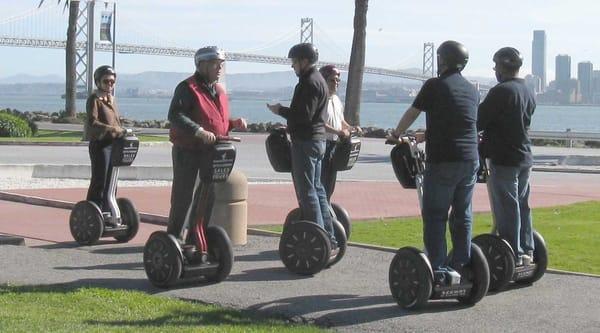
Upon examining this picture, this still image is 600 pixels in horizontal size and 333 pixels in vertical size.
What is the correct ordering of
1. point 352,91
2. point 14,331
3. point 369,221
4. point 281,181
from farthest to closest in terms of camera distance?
point 352,91 → point 281,181 → point 369,221 → point 14,331

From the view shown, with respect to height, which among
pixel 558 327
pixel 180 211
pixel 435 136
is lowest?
pixel 558 327

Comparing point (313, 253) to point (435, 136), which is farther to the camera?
point (313, 253)

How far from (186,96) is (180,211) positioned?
3.00 feet

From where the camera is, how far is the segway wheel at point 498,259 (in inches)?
364

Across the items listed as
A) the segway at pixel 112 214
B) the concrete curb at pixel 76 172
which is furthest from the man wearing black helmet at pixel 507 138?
the concrete curb at pixel 76 172

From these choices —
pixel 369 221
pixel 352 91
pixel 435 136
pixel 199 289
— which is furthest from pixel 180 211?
pixel 352 91

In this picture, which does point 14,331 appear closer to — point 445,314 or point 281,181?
point 445,314

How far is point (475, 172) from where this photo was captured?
8703 millimetres

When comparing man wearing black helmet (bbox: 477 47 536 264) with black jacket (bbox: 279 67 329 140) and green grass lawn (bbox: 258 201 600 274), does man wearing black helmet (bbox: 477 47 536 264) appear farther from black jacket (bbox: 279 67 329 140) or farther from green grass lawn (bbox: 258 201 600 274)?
green grass lawn (bbox: 258 201 600 274)

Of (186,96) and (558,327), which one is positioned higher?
(186,96)

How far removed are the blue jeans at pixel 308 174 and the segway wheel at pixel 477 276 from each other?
6.00ft

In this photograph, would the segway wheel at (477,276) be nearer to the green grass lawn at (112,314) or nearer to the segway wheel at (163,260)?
the green grass lawn at (112,314)

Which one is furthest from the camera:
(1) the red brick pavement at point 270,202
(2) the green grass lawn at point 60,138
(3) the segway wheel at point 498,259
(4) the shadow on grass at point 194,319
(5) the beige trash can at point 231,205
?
(2) the green grass lawn at point 60,138

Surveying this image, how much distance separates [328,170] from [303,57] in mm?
1488
